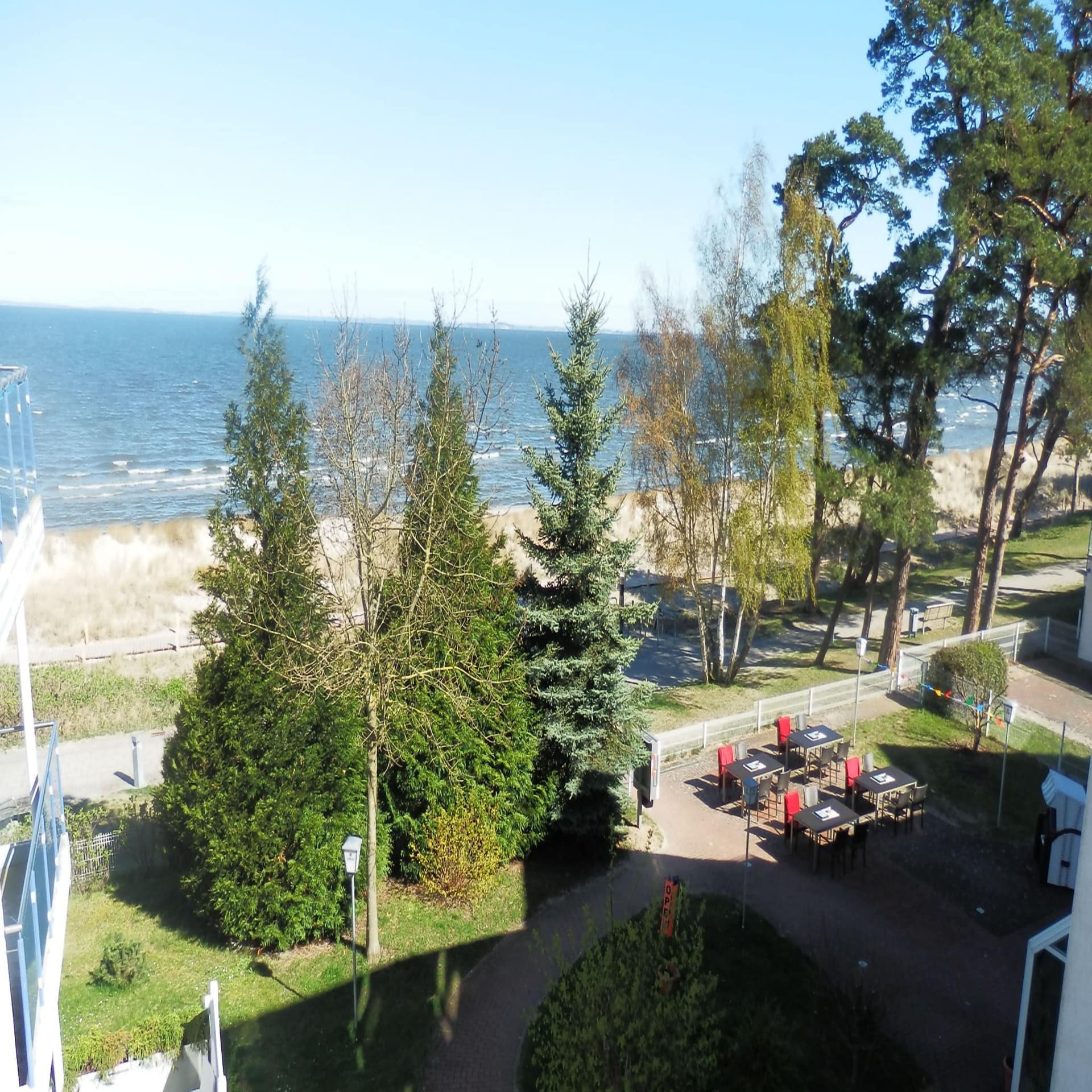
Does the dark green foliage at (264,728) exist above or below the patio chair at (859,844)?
above

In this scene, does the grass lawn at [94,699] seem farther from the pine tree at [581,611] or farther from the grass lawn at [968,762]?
the grass lawn at [968,762]

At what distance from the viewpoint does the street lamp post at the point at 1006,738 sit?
13.7 meters

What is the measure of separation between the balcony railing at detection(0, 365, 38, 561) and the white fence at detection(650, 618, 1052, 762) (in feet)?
34.4

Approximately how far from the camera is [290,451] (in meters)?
11.0

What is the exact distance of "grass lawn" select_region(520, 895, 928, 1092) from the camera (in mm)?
8906

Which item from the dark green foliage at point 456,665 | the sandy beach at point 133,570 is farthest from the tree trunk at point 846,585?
the dark green foliage at point 456,665

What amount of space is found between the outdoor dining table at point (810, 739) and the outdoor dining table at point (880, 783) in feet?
2.93

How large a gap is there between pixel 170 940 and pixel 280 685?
343 centimetres

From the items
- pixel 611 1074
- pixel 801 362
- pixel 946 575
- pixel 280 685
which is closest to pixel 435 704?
pixel 280 685

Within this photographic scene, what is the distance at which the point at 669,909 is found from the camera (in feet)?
34.3

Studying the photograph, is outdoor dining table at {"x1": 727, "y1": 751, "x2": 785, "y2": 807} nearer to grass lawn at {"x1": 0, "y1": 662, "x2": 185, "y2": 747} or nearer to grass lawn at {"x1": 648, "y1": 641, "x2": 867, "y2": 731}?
grass lawn at {"x1": 648, "y1": 641, "x2": 867, "y2": 731}

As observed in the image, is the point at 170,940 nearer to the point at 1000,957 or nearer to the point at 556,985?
the point at 556,985

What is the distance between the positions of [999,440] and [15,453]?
17219mm

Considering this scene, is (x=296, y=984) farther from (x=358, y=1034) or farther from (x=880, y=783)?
(x=880, y=783)
